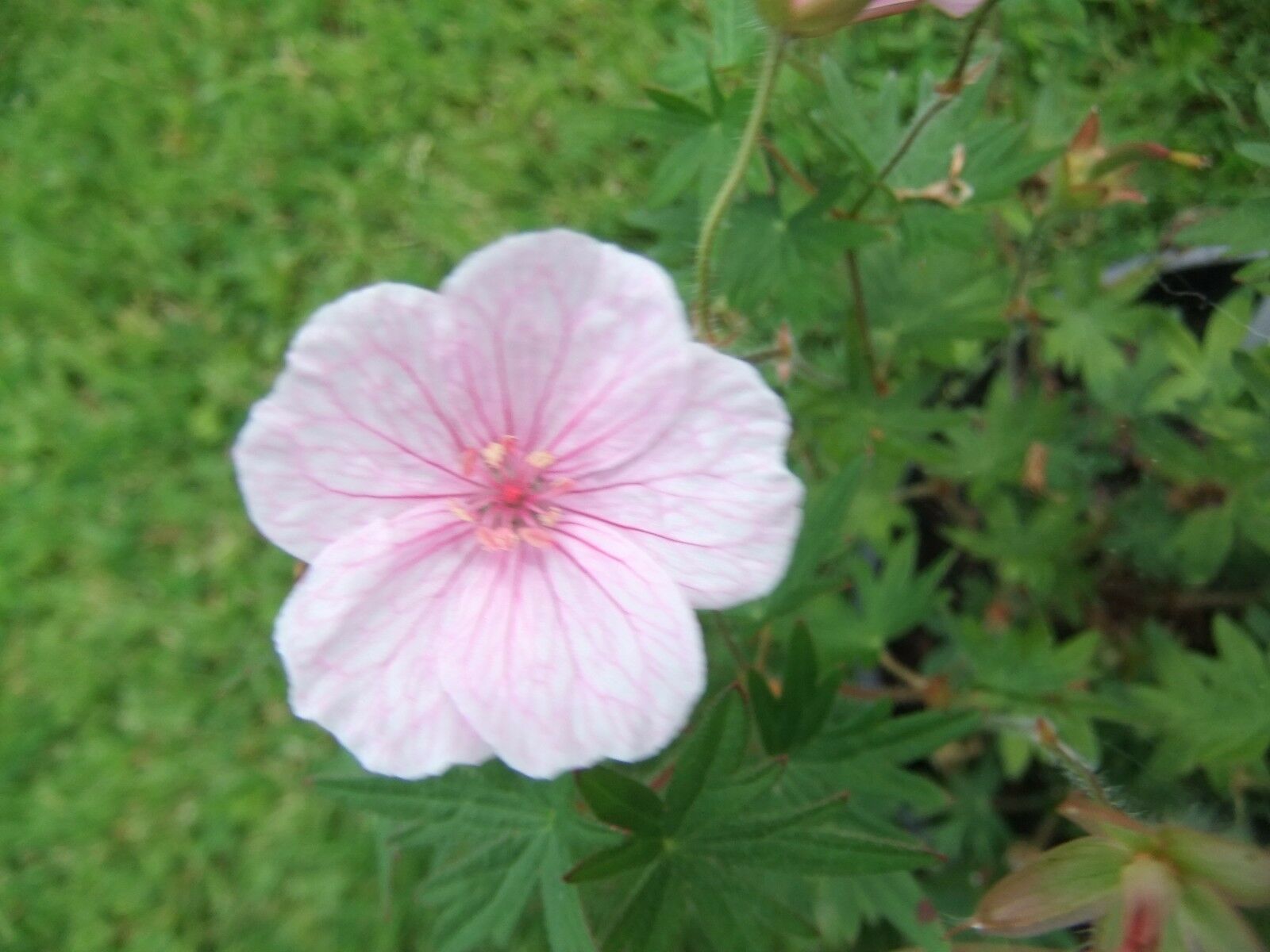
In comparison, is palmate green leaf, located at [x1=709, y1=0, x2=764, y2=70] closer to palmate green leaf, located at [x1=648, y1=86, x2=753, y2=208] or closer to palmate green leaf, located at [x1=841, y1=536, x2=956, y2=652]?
palmate green leaf, located at [x1=648, y1=86, x2=753, y2=208]

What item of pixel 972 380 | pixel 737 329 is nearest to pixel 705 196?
pixel 737 329

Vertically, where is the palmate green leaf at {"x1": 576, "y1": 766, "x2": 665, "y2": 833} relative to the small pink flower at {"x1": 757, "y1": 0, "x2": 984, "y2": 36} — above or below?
below

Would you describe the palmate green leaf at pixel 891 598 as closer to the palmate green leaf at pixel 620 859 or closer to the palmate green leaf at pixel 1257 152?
the palmate green leaf at pixel 620 859

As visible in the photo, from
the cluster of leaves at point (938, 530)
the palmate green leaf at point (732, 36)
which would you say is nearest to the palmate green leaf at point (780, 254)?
the cluster of leaves at point (938, 530)

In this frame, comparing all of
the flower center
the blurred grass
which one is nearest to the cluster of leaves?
the flower center

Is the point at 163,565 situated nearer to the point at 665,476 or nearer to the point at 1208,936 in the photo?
the point at 665,476
